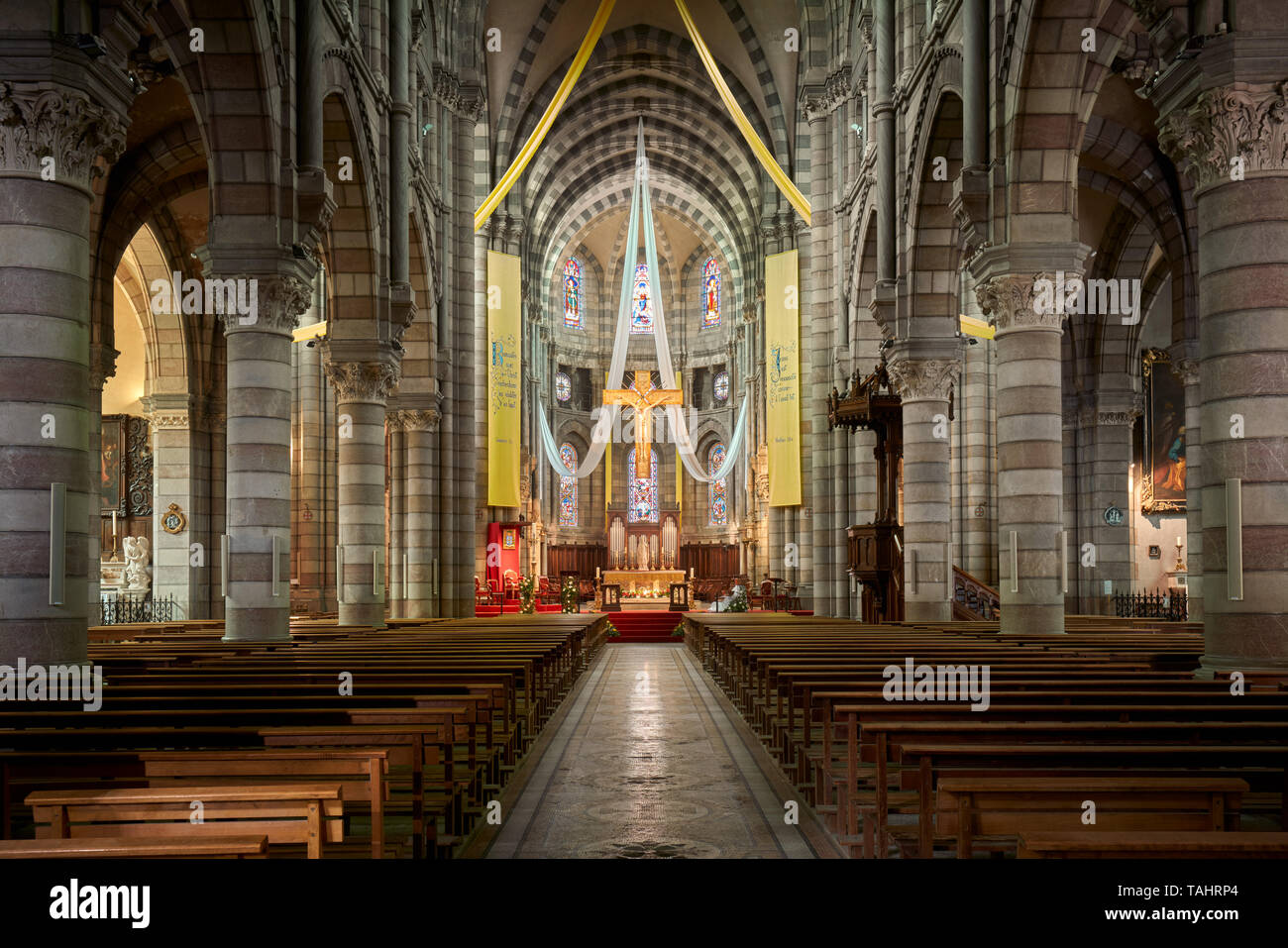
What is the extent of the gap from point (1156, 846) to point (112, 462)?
90.5 ft

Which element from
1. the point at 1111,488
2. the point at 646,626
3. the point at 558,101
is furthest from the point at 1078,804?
the point at 646,626

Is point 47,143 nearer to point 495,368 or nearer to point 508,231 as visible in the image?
point 495,368

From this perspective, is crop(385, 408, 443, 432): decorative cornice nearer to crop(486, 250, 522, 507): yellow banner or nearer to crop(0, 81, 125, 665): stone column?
crop(486, 250, 522, 507): yellow banner

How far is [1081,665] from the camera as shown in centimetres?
841

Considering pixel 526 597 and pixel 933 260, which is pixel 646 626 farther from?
pixel 933 260

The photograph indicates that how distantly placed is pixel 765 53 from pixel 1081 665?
3053cm

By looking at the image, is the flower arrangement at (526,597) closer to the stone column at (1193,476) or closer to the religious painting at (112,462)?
the religious painting at (112,462)

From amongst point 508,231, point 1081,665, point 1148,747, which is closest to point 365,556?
point 1081,665

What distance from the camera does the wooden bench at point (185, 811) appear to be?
3711mm

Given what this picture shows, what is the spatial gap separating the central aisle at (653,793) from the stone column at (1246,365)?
3677 millimetres

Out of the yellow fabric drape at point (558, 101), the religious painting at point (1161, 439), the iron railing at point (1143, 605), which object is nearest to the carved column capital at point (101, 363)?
the yellow fabric drape at point (558, 101)

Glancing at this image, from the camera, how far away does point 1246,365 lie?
8.48m

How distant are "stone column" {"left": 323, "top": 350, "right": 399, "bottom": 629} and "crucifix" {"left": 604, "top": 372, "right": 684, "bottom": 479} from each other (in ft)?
67.8
